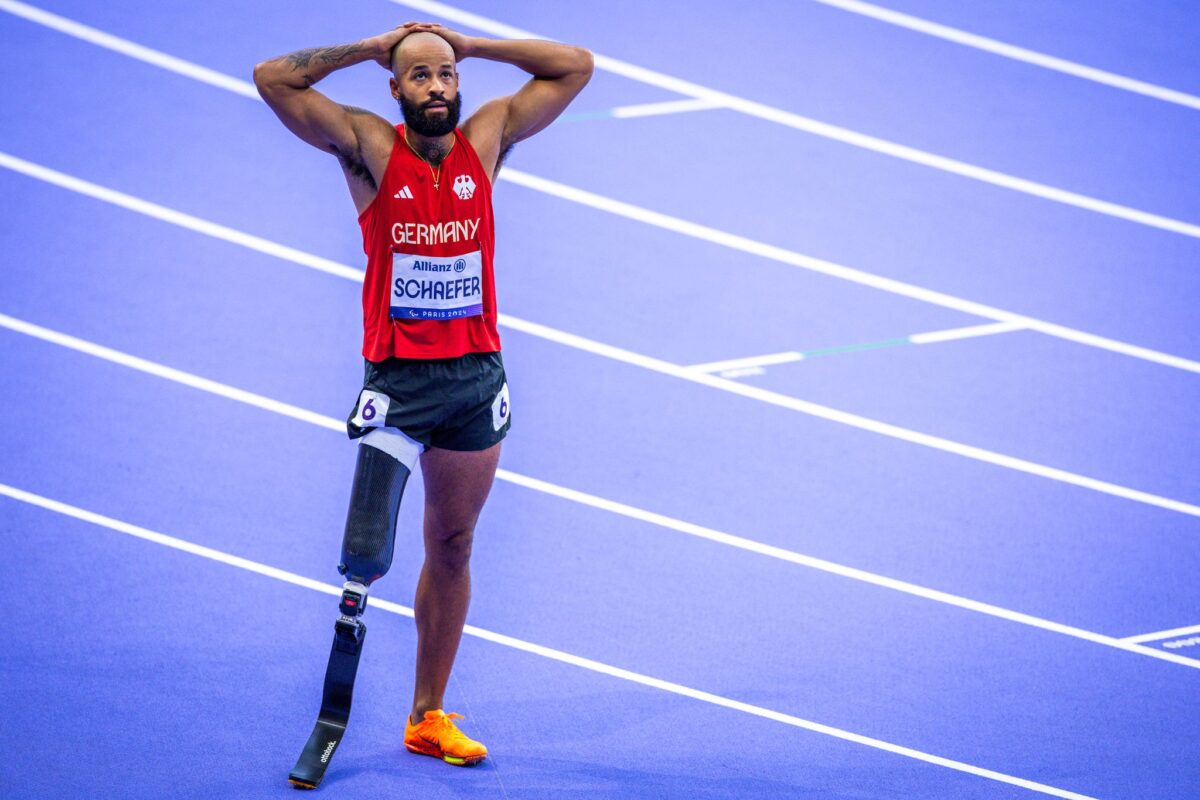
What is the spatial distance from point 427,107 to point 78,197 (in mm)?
4268

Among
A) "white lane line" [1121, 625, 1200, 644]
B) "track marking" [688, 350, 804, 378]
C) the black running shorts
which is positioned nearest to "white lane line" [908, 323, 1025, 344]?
"track marking" [688, 350, 804, 378]

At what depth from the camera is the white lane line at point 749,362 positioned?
719 cm

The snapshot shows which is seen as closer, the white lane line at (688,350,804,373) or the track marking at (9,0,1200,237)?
the white lane line at (688,350,804,373)

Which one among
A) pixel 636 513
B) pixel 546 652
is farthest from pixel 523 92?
pixel 636 513

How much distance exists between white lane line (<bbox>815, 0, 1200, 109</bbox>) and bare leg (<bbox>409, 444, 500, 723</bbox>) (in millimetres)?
6630

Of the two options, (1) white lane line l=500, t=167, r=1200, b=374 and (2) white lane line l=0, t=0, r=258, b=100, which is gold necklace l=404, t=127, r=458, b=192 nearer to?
(1) white lane line l=500, t=167, r=1200, b=374

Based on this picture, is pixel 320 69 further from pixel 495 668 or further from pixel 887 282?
pixel 887 282

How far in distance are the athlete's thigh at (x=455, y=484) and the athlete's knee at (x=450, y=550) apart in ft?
0.05

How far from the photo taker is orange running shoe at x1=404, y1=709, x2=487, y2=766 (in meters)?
4.77

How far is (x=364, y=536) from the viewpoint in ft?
14.4

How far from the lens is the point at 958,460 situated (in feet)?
22.1

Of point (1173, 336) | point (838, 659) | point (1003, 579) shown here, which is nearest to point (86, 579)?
point (838, 659)

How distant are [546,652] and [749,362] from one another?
2337mm

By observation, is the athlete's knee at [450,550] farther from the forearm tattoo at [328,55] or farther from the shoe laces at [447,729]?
the forearm tattoo at [328,55]
